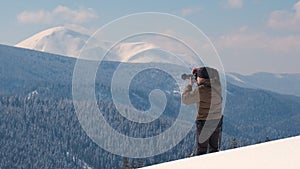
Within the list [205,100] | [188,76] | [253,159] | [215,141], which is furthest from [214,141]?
[253,159]

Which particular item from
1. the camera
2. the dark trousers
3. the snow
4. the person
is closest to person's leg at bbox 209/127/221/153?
the dark trousers

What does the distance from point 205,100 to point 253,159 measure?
230 cm

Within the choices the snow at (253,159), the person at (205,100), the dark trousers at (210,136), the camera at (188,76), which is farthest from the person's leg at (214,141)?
the snow at (253,159)

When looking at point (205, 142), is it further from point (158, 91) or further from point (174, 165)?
point (174, 165)

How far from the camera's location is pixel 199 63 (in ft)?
22.1

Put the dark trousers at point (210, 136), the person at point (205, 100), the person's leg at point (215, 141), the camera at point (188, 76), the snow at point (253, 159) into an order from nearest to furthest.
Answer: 1. the snow at point (253, 159)
2. the person at point (205, 100)
3. the camera at point (188, 76)
4. the dark trousers at point (210, 136)
5. the person's leg at point (215, 141)

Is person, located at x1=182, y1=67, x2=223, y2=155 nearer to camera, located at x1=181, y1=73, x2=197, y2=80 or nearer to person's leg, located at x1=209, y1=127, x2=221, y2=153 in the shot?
camera, located at x1=181, y1=73, x2=197, y2=80

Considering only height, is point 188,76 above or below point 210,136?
above

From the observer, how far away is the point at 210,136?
8047 mm

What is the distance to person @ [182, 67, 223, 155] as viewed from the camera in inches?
288

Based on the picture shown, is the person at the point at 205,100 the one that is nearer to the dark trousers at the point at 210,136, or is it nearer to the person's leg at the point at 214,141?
the dark trousers at the point at 210,136

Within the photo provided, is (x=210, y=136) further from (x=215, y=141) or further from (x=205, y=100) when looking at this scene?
(x=205, y=100)

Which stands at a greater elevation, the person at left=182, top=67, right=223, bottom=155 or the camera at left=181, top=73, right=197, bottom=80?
the camera at left=181, top=73, right=197, bottom=80

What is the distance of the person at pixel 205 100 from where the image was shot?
288 inches
